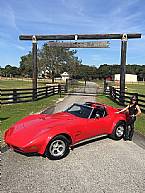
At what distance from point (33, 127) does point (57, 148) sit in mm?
896

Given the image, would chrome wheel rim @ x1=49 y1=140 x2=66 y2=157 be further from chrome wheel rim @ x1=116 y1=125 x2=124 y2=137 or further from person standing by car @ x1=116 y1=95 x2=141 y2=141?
person standing by car @ x1=116 y1=95 x2=141 y2=141

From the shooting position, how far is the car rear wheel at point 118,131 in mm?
8523

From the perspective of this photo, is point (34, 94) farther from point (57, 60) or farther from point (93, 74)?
point (93, 74)

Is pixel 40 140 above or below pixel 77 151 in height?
above

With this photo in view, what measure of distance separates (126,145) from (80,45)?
15739 millimetres

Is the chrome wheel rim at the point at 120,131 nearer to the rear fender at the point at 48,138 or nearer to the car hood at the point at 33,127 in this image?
the car hood at the point at 33,127

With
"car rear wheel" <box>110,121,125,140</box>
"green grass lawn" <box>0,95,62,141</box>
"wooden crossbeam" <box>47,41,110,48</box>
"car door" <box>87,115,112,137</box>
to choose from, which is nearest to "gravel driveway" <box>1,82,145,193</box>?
"car door" <box>87,115,112,137</box>

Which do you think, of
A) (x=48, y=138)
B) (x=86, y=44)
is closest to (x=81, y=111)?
(x=48, y=138)

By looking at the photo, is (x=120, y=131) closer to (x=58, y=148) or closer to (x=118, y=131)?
(x=118, y=131)

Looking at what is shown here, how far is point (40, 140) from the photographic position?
6160 millimetres

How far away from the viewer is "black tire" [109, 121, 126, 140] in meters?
8.52

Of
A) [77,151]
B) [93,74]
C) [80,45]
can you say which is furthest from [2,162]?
[93,74]

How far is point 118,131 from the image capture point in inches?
344

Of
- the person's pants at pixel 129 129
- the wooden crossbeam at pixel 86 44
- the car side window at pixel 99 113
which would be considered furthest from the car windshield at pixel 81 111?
the wooden crossbeam at pixel 86 44
